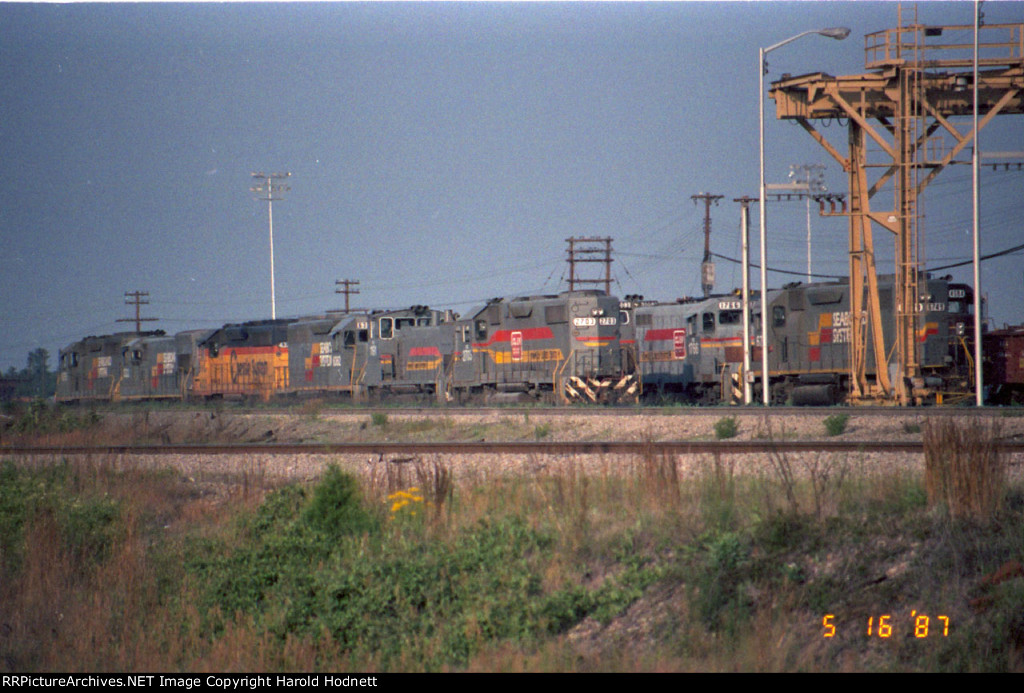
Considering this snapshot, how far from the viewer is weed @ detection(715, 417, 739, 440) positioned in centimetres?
1714

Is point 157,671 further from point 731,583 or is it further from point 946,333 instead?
point 946,333

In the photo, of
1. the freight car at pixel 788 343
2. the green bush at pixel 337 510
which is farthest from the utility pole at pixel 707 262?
the green bush at pixel 337 510

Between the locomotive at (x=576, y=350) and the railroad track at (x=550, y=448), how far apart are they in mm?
10714

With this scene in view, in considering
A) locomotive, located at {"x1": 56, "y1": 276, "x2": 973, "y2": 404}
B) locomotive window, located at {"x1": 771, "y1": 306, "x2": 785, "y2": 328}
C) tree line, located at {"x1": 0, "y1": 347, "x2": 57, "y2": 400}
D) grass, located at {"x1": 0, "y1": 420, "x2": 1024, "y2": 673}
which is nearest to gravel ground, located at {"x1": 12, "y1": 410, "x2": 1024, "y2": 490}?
grass, located at {"x1": 0, "y1": 420, "x2": 1024, "y2": 673}

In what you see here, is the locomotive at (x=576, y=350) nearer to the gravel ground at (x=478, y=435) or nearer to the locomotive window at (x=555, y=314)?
the locomotive window at (x=555, y=314)

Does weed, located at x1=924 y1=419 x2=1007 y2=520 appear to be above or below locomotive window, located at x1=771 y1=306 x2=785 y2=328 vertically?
below

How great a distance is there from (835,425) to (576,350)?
13.2 m

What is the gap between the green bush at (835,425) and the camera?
1666cm

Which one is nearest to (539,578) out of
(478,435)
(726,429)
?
(726,429)

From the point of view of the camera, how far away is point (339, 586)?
8375 mm

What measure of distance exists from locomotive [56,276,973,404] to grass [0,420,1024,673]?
1572 centimetres

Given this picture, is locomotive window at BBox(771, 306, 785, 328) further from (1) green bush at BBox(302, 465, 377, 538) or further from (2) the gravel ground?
(1) green bush at BBox(302, 465, 377, 538)

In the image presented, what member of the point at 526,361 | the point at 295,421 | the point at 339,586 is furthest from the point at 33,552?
the point at 526,361

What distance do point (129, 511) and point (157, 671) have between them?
4647mm
